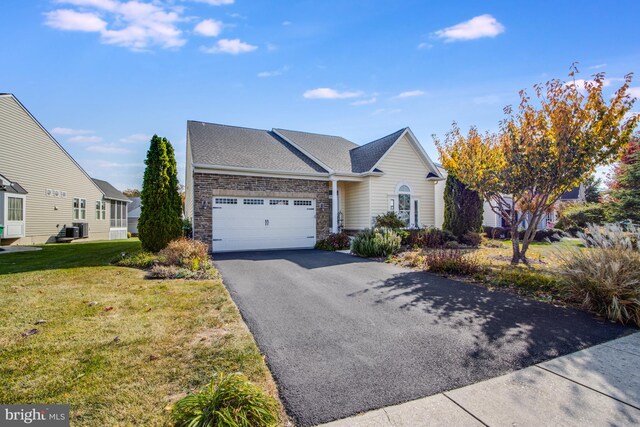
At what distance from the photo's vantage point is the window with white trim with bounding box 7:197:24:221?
1577 cm

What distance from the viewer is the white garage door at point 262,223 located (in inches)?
499

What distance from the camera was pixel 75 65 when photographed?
9070mm

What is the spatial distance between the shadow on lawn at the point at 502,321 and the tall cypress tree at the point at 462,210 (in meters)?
9.80

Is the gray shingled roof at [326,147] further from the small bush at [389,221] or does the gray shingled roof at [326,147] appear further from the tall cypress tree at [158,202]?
the tall cypress tree at [158,202]

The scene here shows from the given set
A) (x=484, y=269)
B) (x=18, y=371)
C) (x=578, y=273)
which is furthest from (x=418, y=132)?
(x=18, y=371)

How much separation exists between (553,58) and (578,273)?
24.4 ft

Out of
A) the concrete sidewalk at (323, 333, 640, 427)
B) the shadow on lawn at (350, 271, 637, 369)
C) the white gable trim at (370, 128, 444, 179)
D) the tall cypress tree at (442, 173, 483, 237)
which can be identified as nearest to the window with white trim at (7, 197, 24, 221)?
the white gable trim at (370, 128, 444, 179)

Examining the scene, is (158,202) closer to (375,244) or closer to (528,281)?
(375,244)

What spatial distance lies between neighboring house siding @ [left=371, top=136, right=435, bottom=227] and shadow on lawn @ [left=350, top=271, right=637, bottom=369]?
855 cm

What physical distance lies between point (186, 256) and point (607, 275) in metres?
9.35

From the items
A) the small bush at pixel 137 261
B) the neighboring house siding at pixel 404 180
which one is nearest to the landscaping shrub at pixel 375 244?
the neighboring house siding at pixel 404 180

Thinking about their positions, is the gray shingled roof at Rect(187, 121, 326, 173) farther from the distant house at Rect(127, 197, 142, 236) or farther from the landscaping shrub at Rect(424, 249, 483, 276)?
the distant house at Rect(127, 197, 142, 236)

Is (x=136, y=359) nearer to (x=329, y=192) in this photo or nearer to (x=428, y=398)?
(x=428, y=398)

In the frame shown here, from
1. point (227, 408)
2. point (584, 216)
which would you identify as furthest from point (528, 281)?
point (584, 216)
